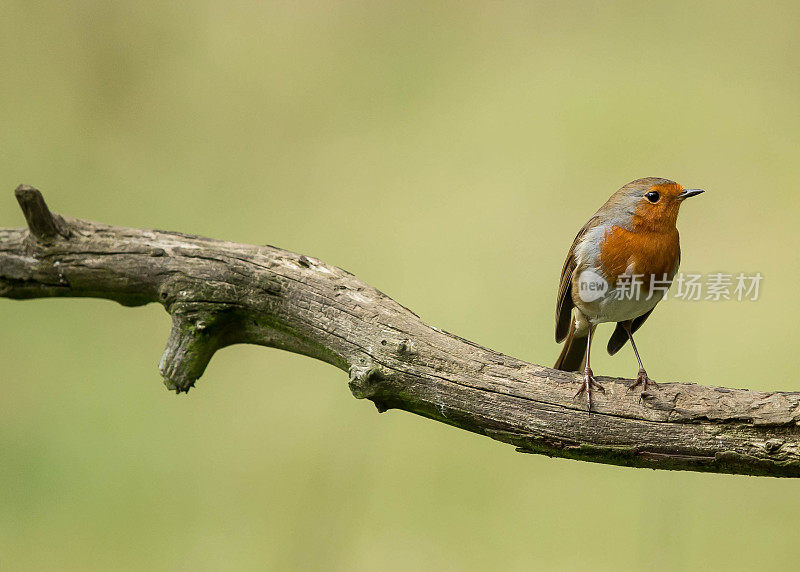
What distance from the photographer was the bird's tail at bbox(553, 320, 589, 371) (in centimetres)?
189

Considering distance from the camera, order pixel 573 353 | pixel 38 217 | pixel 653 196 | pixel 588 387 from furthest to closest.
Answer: pixel 573 353 → pixel 38 217 → pixel 653 196 → pixel 588 387

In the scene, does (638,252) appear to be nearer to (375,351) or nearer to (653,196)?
(653,196)

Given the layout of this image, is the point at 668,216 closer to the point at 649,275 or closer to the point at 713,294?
the point at 649,275

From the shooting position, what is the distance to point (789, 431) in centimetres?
128

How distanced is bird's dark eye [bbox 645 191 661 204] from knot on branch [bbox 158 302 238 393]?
985 mm

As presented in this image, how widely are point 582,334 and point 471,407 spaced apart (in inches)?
22.0

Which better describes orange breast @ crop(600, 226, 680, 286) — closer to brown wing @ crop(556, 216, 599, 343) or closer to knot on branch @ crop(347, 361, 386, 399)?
brown wing @ crop(556, 216, 599, 343)

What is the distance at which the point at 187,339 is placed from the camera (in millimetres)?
1627

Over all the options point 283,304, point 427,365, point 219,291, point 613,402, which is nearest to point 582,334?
point 613,402

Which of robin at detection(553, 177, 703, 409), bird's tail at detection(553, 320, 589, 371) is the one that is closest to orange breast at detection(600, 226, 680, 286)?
robin at detection(553, 177, 703, 409)

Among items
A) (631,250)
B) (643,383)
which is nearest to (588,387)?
(643,383)

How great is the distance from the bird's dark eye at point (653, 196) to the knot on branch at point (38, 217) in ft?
4.64

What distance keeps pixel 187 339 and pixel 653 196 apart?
1.10 m

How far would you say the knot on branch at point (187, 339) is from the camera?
1621 mm
